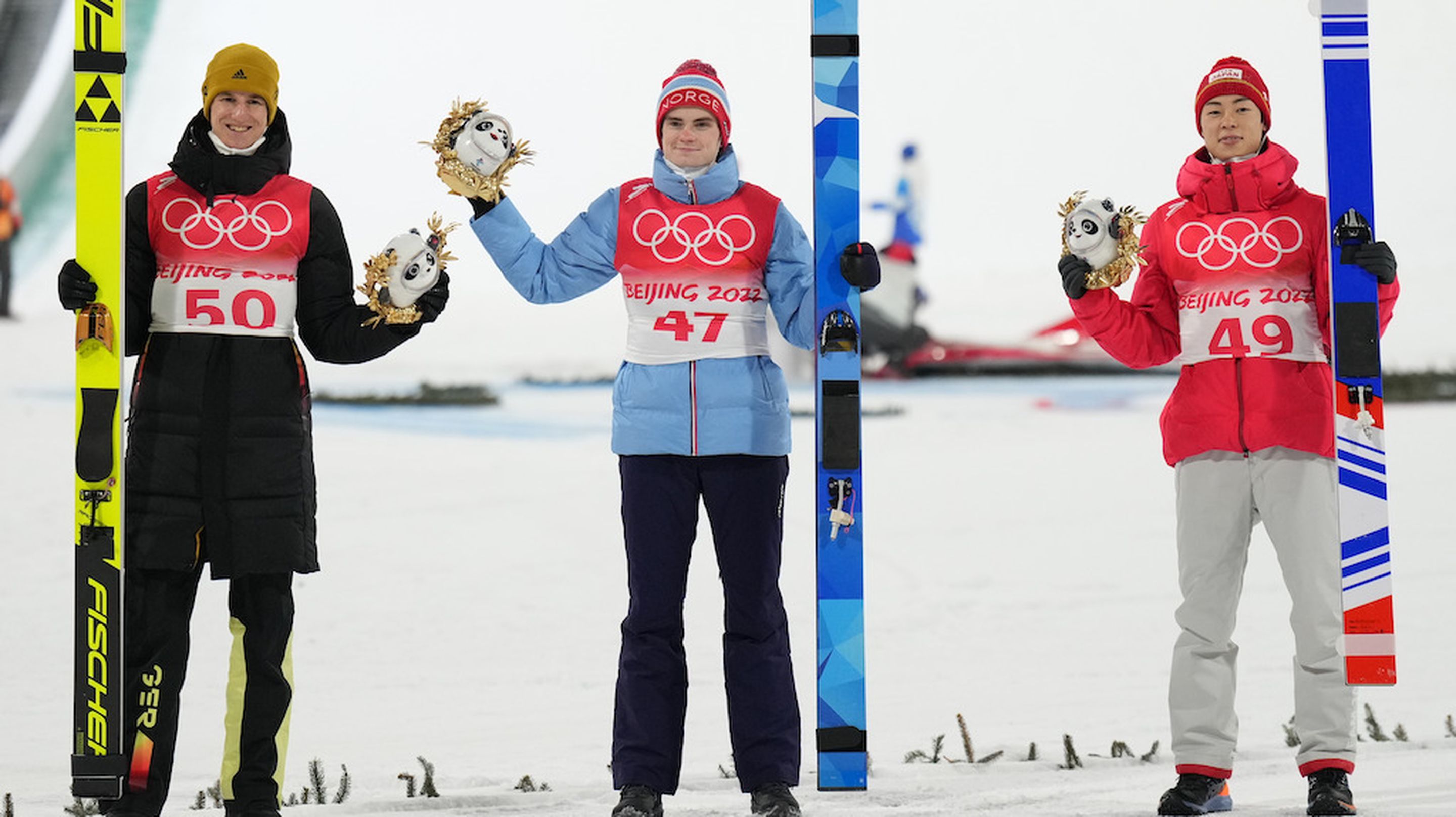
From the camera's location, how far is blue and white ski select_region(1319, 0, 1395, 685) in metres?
2.88

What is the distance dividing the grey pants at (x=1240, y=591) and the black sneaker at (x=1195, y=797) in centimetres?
2

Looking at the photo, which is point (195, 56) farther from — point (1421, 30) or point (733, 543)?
point (1421, 30)

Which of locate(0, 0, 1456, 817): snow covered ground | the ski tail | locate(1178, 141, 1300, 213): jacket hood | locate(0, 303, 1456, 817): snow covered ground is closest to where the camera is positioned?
the ski tail

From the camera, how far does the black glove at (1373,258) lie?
2.85 meters

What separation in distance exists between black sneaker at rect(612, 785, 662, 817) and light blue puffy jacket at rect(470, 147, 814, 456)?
2.08ft

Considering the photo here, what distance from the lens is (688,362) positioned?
2.92 m

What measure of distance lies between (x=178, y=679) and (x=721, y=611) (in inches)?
128

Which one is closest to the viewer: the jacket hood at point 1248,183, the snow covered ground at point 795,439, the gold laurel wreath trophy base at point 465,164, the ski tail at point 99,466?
the ski tail at point 99,466

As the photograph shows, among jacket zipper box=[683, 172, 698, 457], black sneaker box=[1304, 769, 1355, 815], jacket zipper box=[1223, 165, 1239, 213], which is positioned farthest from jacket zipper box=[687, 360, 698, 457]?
black sneaker box=[1304, 769, 1355, 815]

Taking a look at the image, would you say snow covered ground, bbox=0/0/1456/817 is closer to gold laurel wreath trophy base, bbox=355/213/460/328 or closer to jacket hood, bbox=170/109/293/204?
gold laurel wreath trophy base, bbox=355/213/460/328

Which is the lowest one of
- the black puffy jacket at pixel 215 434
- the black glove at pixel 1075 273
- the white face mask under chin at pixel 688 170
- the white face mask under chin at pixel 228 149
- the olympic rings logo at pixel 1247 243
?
the black puffy jacket at pixel 215 434

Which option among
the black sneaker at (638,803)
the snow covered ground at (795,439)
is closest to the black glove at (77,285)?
the black sneaker at (638,803)

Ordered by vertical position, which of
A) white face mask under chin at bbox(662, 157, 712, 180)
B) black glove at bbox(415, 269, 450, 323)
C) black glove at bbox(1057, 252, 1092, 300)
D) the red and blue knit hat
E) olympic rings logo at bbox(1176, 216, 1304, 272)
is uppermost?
the red and blue knit hat

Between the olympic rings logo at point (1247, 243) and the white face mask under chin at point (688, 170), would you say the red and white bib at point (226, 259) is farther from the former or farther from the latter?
the olympic rings logo at point (1247, 243)
